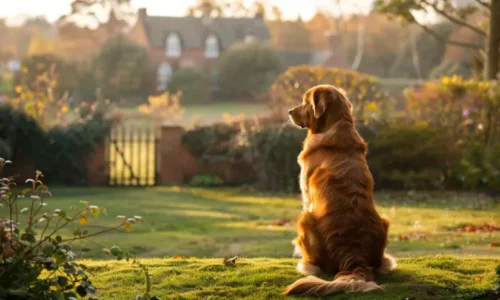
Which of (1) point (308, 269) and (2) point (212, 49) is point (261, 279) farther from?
(2) point (212, 49)

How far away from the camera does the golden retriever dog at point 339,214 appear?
21.7ft

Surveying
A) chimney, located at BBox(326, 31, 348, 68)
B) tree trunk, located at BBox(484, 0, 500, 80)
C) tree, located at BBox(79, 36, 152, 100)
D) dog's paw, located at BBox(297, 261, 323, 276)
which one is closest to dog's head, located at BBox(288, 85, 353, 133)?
dog's paw, located at BBox(297, 261, 323, 276)

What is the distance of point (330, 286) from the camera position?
6109mm

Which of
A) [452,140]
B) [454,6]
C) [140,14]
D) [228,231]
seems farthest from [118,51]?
[228,231]

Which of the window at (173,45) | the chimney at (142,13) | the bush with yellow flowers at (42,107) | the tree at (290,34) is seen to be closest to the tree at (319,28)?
the tree at (290,34)

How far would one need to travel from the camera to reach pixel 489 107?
20.1 metres

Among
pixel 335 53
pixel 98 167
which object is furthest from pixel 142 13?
pixel 98 167

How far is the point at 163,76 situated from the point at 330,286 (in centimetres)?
6142

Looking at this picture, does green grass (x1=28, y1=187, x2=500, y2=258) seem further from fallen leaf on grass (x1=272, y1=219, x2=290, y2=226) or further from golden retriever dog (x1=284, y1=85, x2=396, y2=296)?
golden retriever dog (x1=284, y1=85, x2=396, y2=296)

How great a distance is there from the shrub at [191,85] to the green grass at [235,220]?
129 ft

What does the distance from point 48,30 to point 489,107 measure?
8914cm

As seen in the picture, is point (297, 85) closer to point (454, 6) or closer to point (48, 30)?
point (454, 6)

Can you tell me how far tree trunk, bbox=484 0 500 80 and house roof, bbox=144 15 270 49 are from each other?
5106 cm

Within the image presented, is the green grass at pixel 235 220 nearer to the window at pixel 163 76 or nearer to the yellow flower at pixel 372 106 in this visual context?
the yellow flower at pixel 372 106
